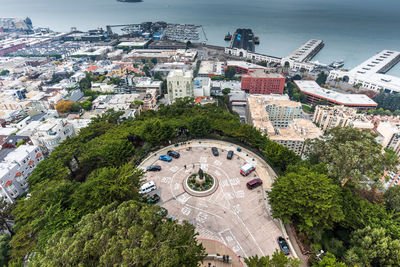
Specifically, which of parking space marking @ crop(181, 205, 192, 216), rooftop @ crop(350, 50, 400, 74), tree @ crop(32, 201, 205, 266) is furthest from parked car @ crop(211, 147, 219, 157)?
rooftop @ crop(350, 50, 400, 74)

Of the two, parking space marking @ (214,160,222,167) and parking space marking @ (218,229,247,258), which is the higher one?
parking space marking @ (214,160,222,167)

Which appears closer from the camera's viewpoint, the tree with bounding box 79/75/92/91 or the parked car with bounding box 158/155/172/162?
the parked car with bounding box 158/155/172/162

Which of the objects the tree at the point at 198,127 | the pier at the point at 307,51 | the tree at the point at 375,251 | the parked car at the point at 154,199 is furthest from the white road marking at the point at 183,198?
the pier at the point at 307,51

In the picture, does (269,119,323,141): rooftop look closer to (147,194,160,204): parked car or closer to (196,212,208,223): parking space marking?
(196,212,208,223): parking space marking

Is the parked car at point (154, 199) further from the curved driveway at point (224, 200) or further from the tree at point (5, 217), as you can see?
the tree at point (5, 217)

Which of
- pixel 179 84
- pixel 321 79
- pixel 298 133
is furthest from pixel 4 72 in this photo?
pixel 321 79

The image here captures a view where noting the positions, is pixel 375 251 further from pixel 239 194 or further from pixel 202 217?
pixel 202 217

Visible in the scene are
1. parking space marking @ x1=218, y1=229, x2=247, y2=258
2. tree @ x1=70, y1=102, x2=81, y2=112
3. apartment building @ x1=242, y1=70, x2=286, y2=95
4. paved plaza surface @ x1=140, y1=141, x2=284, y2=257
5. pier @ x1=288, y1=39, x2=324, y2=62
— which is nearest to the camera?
parking space marking @ x1=218, y1=229, x2=247, y2=258
